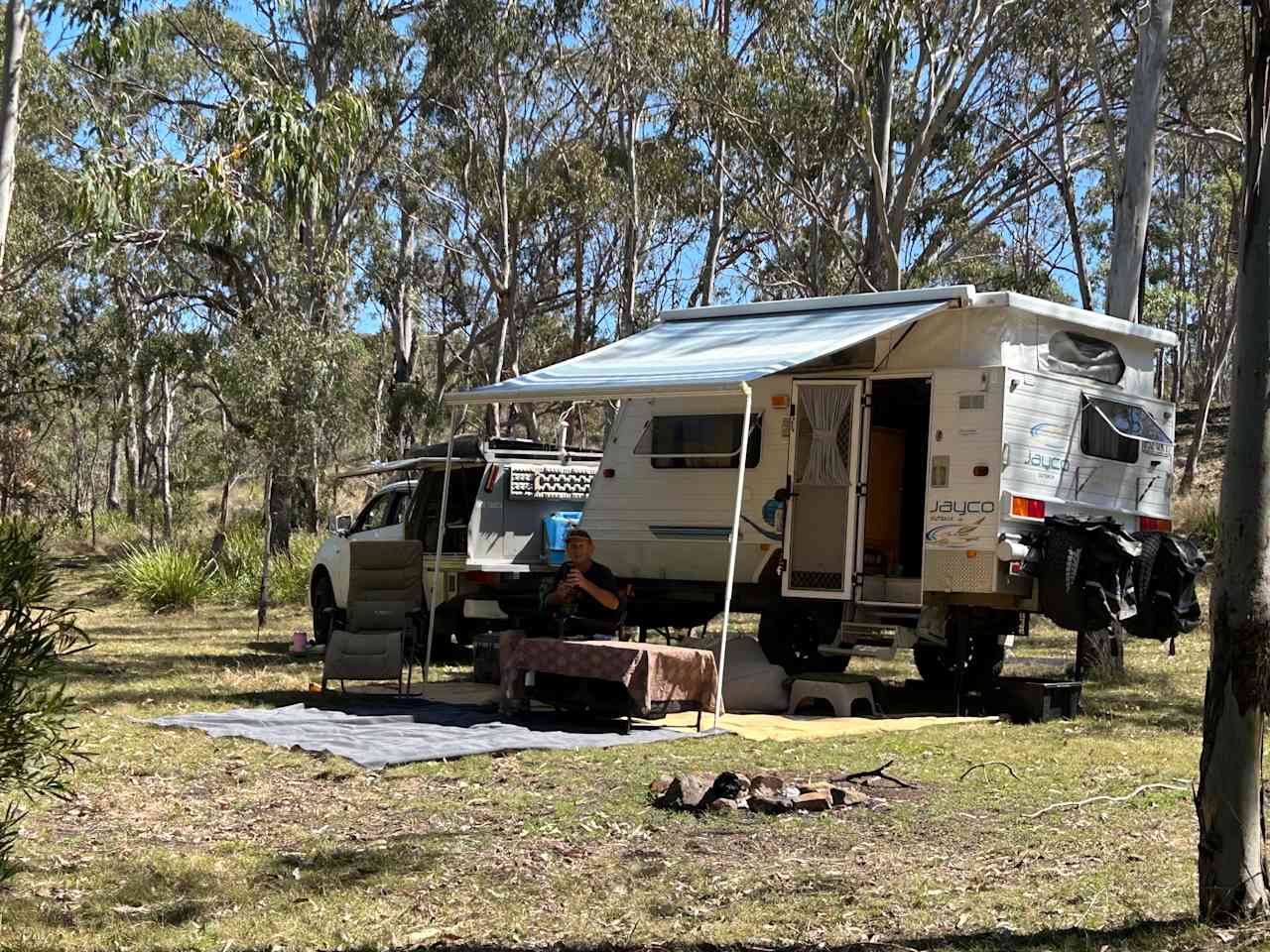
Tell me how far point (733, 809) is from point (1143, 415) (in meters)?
5.84

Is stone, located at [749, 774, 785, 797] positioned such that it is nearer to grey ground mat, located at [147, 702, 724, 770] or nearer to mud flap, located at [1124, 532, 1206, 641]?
grey ground mat, located at [147, 702, 724, 770]

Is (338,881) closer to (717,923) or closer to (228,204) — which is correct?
(717,923)

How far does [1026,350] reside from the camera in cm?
982

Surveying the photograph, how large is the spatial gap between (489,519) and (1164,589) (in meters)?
5.18

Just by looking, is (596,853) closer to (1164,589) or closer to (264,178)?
(1164,589)

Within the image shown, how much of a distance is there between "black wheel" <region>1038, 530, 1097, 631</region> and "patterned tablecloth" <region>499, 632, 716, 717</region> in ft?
7.48

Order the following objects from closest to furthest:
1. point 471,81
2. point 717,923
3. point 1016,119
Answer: point 717,923 < point 1016,119 < point 471,81

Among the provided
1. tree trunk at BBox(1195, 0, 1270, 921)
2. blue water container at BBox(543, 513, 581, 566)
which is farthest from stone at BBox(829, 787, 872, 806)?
blue water container at BBox(543, 513, 581, 566)

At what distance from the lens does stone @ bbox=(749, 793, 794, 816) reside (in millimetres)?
6258

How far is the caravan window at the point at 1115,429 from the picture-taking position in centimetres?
1019

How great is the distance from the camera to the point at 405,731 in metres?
8.49

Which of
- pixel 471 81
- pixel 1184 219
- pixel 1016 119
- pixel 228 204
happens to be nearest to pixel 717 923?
pixel 228 204

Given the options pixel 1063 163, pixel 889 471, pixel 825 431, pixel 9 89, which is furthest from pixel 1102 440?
pixel 1063 163

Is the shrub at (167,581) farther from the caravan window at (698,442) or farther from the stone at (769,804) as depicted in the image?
the stone at (769,804)
